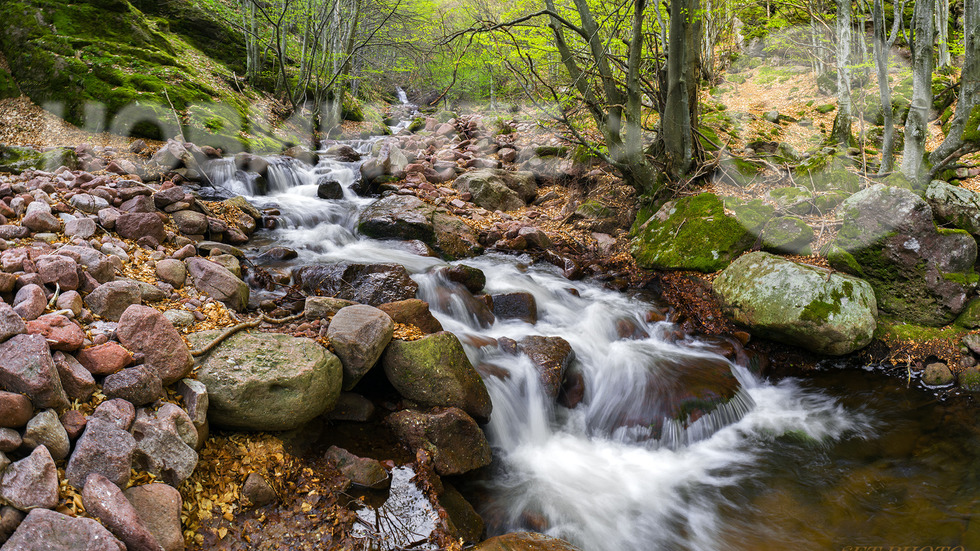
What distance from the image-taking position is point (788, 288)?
226 inches

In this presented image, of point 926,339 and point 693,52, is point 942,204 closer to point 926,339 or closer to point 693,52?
point 926,339

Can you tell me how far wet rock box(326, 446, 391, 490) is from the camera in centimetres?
324

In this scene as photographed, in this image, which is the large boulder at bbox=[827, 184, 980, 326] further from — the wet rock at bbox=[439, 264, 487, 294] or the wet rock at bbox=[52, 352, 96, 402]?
the wet rock at bbox=[52, 352, 96, 402]

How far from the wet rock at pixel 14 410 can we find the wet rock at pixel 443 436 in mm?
2155

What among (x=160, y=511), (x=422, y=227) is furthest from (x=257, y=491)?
(x=422, y=227)

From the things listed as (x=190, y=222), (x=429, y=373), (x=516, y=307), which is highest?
(x=190, y=222)

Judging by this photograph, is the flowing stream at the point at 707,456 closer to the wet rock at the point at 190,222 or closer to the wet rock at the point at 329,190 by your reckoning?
the wet rock at the point at 190,222

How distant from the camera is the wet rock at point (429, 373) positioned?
13.0ft


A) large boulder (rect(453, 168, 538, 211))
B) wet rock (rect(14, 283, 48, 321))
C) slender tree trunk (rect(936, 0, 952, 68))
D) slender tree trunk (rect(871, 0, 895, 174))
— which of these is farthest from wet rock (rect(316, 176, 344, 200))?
slender tree trunk (rect(936, 0, 952, 68))

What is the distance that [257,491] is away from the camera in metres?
2.83

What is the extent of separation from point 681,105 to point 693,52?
788 millimetres

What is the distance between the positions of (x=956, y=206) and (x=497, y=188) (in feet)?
24.4

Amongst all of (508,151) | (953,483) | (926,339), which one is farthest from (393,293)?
(508,151)

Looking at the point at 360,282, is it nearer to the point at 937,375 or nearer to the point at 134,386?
the point at 134,386
